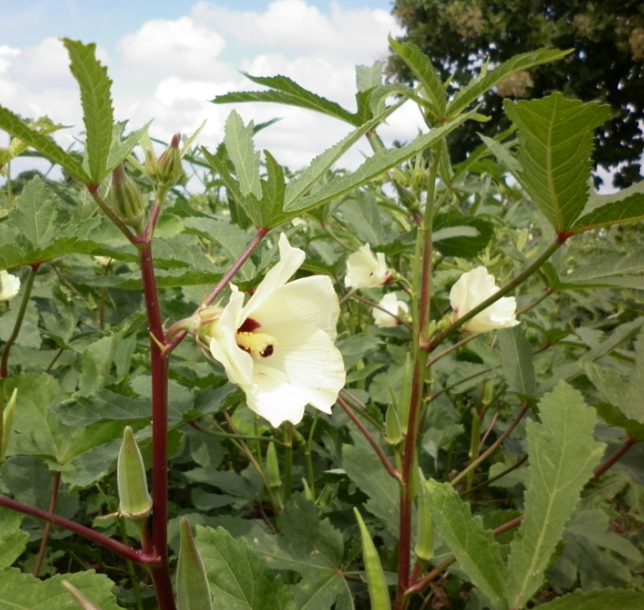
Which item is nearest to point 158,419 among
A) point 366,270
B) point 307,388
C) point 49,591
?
point 307,388

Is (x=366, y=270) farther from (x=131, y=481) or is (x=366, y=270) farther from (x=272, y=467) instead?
(x=131, y=481)

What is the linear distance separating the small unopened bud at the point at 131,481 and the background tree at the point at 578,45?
8033mm

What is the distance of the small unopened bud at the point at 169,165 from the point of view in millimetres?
690

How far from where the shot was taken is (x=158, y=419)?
0.67 metres

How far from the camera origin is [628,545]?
1022mm

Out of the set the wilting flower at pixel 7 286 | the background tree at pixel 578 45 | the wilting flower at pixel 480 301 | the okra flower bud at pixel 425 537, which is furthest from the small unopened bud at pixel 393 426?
the background tree at pixel 578 45

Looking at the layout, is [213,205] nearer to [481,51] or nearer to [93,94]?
[93,94]

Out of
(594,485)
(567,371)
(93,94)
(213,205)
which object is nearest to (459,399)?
(567,371)

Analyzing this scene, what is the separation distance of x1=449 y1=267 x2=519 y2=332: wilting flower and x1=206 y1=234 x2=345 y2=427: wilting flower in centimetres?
47

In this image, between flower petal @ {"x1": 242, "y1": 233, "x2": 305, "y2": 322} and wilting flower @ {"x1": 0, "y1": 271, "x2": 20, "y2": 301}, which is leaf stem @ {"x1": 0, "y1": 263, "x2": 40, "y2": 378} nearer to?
wilting flower @ {"x1": 0, "y1": 271, "x2": 20, "y2": 301}

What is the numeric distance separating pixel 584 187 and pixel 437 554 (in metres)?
0.67

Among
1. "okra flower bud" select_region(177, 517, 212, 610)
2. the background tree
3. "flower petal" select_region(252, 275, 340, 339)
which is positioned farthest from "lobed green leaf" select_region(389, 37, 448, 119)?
the background tree

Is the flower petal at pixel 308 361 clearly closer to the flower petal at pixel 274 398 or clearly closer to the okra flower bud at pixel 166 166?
the flower petal at pixel 274 398

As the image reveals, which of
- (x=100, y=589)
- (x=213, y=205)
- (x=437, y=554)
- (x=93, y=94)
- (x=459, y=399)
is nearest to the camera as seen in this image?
(x=93, y=94)
